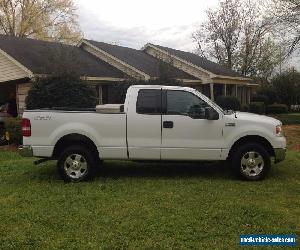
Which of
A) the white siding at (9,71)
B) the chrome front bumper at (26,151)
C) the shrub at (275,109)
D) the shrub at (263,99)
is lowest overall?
the chrome front bumper at (26,151)

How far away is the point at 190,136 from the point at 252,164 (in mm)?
1357

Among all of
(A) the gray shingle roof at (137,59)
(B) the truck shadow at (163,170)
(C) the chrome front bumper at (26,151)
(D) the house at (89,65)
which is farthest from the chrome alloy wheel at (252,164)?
(A) the gray shingle roof at (137,59)

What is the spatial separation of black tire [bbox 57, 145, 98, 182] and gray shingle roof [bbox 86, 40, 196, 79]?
50.0 feet

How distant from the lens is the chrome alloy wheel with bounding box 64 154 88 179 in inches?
324

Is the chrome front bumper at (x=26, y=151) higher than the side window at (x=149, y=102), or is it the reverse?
the side window at (x=149, y=102)

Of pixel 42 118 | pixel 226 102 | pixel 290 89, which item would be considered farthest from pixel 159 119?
pixel 290 89

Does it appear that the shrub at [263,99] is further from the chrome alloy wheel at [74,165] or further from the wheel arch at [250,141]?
the chrome alloy wheel at [74,165]

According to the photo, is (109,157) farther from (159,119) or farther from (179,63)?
(179,63)

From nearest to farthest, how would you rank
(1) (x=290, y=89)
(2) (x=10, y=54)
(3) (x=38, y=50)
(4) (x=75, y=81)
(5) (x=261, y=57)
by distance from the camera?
1. (4) (x=75, y=81)
2. (2) (x=10, y=54)
3. (3) (x=38, y=50)
4. (1) (x=290, y=89)
5. (5) (x=261, y=57)

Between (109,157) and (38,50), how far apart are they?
14247mm

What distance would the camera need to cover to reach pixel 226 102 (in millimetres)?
28766

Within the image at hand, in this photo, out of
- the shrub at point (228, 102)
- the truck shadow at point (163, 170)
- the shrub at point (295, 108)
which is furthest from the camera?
the shrub at point (295, 108)

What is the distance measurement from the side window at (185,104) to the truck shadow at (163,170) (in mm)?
1100

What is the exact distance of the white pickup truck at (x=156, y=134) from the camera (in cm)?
809
